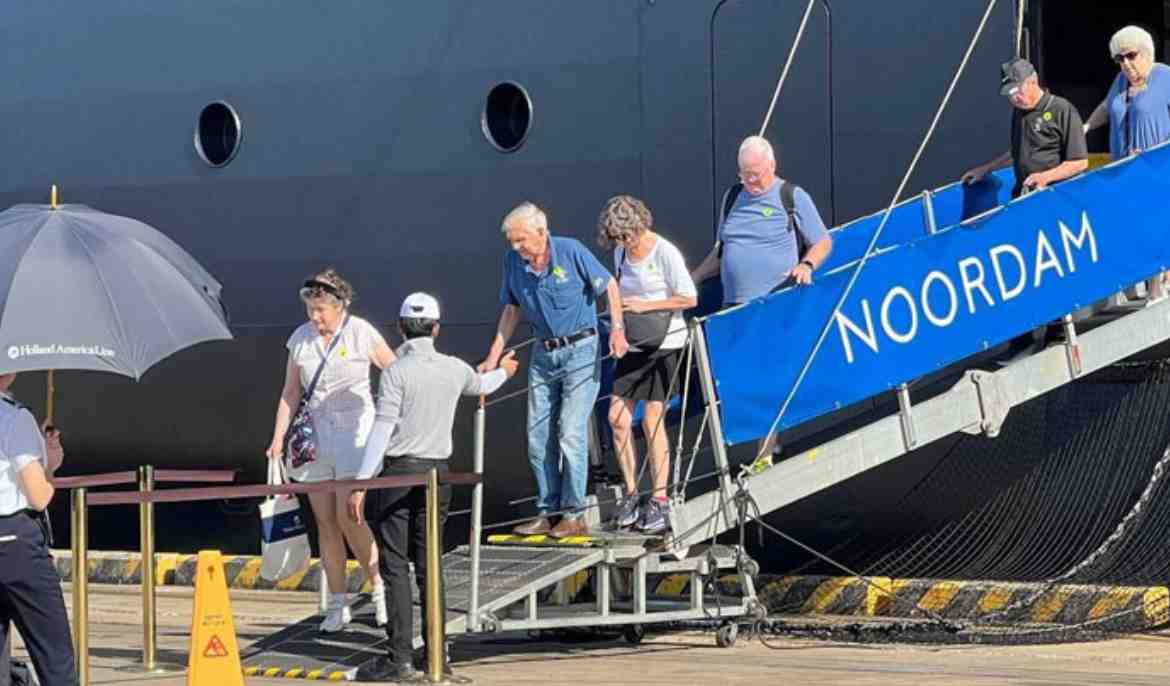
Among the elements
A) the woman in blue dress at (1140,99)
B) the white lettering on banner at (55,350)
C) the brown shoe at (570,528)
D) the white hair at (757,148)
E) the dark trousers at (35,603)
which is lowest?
the dark trousers at (35,603)

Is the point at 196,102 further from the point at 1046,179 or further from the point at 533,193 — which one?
the point at 1046,179

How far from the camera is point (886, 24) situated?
1213 cm

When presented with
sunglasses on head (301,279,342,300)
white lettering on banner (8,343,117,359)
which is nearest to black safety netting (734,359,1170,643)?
sunglasses on head (301,279,342,300)

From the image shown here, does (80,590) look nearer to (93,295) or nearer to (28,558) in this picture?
(28,558)

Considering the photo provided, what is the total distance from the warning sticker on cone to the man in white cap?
3.05ft

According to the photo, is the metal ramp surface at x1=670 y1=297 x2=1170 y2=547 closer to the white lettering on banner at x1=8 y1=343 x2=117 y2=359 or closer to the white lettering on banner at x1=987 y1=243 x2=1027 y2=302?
the white lettering on banner at x1=987 y1=243 x2=1027 y2=302

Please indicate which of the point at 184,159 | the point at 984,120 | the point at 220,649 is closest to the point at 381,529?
the point at 220,649

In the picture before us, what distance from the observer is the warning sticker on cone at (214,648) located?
8.62m

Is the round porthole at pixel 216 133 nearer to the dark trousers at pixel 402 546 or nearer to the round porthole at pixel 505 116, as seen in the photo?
the round porthole at pixel 505 116

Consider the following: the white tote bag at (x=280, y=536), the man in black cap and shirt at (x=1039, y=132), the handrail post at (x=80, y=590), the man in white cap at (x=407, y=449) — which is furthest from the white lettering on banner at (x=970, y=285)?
the handrail post at (x=80, y=590)

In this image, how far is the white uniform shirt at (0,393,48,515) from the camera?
24.7ft

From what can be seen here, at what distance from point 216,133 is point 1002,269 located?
6.23 metres

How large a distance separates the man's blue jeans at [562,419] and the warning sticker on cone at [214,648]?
2.16 m

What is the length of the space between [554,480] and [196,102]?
548 centimetres
